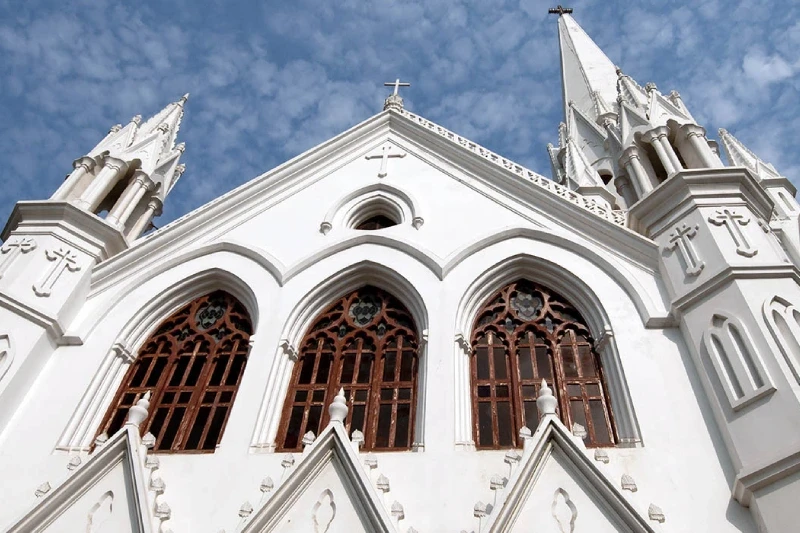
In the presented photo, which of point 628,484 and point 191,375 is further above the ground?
point 191,375

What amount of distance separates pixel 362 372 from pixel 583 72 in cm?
1991

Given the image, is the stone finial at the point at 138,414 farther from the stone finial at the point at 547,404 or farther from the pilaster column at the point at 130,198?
the stone finial at the point at 547,404

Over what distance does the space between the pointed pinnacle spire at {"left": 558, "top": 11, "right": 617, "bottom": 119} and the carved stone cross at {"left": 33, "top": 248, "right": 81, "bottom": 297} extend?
17.1 m

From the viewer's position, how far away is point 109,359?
9914 mm

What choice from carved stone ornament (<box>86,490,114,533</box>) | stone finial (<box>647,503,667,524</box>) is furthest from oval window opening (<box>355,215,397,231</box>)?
stone finial (<box>647,503,667,524</box>)

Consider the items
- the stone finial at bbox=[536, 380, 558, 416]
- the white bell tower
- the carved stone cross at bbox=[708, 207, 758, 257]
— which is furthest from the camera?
the white bell tower

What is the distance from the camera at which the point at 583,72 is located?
25.4 m

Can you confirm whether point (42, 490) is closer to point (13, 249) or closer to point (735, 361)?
point (13, 249)

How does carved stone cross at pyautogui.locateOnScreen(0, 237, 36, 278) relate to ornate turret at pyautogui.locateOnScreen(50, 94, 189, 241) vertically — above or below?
below

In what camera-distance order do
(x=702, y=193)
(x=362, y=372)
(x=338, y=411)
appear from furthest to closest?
(x=702, y=193) → (x=362, y=372) → (x=338, y=411)

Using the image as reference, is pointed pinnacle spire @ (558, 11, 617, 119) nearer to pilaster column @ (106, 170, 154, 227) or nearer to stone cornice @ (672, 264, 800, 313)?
stone cornice @ (672, 264, 800, 313)

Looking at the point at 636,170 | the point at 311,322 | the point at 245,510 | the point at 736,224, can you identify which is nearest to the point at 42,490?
the point at 245,510

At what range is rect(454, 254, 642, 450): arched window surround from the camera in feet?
26.7

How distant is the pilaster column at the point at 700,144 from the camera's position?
10529 millimetres
